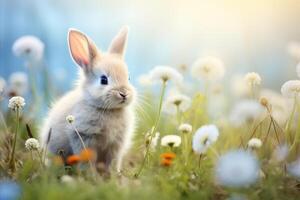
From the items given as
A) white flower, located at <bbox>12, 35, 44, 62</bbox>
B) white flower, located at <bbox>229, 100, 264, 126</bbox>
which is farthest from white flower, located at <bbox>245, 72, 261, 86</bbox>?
white flower, located at <bbox>12, 35, 44, 62</bbox>

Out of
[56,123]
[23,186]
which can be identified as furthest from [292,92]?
[23,186]

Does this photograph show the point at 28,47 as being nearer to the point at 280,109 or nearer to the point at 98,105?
the point at 98,105

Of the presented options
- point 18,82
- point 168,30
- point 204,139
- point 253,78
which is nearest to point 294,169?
point 204,139

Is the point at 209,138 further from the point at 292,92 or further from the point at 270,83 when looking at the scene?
the point at 270,83

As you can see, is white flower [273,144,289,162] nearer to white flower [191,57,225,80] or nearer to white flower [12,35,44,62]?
white flower [191,57,225,80]

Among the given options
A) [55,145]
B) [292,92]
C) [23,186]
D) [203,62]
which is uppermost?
[203,62]

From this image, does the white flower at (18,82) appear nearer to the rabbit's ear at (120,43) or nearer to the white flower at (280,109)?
the rabbit's ear at (120,43)
